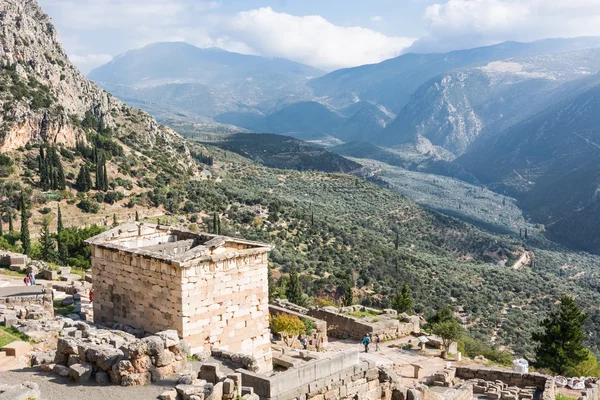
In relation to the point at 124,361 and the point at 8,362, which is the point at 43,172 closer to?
the point at 8,362

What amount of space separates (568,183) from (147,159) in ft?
444

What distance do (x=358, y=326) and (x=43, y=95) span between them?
52172 millimetres

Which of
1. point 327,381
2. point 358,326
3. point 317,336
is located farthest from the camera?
point 358,326

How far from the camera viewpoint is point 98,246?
15.4 meters

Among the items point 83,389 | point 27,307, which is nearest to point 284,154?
point 27,307

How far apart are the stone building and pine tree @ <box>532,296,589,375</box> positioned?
15.7 meters

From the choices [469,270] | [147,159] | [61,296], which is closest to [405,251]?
[469,270]

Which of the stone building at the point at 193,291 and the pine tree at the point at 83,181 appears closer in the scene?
the stone building at the point at 193,291

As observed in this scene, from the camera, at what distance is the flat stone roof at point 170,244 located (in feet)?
45.9

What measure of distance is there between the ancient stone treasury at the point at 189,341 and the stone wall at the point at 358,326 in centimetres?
456

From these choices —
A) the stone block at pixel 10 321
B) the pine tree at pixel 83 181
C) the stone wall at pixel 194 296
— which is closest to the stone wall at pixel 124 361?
the stone wall at pixel 194 296

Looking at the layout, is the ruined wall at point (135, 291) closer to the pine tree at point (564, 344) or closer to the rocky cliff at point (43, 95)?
the pine tree at point (564, 344)

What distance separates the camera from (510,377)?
20250 millimetres

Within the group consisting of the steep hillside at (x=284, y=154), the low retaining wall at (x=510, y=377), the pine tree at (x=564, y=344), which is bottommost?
the pine tree at (x=564, y=344)
